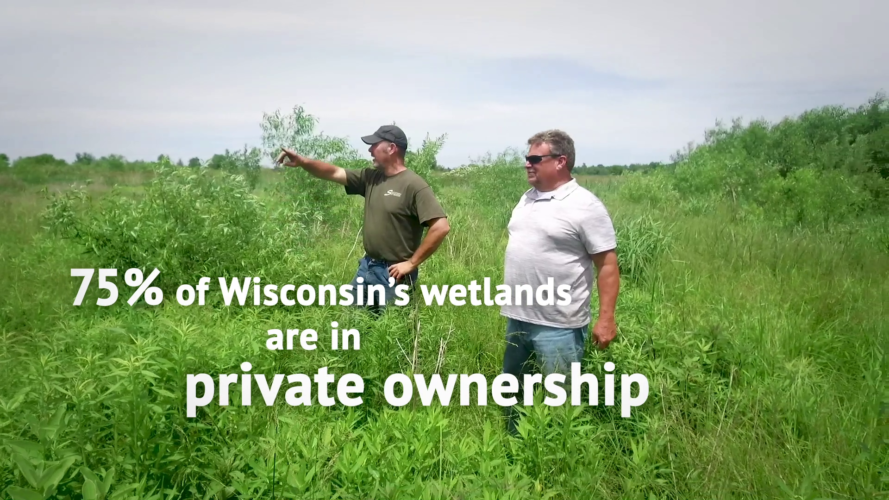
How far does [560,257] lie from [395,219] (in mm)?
1413

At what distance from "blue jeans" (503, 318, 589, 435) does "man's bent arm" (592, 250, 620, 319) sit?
0.22 m

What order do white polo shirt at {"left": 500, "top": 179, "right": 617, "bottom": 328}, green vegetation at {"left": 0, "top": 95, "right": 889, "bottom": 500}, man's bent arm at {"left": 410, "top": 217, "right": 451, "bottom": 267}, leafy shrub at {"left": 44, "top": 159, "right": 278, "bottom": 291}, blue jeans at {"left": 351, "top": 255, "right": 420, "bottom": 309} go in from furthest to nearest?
1. leafy shrub at {"left": 44, "top": 159, "right": 278, "bottom": 291}
2. blue jeans at {"left": 351, "top": 255, "right": 420, "bottom": 309}
3. man's bent arm at {"left": 410, "top": 217, "right": 451, "bottom": 267}
4. white polo shirt at {"left": 500, "top": 179, "right": 617, "bottom": 328}
5. green vegetation at {"left": 0, "top": 95, "right": 889, "bottom": 500}

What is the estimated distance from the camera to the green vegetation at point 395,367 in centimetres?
214

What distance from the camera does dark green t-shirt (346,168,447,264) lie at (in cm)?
388

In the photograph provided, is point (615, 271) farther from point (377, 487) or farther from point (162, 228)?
point (162, 228)

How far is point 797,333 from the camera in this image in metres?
4.12

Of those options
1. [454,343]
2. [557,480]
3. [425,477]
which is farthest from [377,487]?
[454,343]

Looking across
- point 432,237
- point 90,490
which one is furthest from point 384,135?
point 90,490

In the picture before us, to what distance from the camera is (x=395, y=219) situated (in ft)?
12.9

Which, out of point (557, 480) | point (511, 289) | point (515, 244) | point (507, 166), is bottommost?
point (557, 480)

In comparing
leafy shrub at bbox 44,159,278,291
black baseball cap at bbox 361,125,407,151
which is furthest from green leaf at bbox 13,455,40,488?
leafy shrub at bbox 44,159,278,291

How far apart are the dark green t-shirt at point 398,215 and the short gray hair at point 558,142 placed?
102cm

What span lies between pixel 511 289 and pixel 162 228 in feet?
11.2

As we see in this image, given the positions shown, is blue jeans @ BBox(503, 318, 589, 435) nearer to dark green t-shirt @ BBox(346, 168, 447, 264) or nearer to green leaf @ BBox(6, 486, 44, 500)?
dark green t-shirt @ BBox(346, 168, 447, 264)
